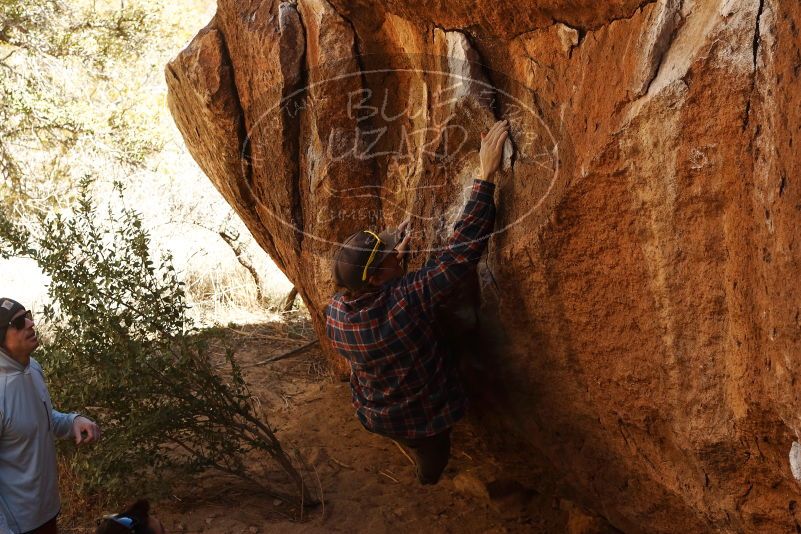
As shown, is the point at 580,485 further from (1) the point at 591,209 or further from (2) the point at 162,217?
(2) the point at 162,217

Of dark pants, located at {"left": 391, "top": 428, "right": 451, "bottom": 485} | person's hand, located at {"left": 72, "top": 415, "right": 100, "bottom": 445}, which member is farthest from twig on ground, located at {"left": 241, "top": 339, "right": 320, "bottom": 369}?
person's hand, located at {"left": 72, "top": 415, "right": 100, "bottom": 445}

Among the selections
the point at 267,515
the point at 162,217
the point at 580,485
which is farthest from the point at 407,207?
the point at 162,217

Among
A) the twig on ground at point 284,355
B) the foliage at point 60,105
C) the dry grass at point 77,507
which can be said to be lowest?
the dry grass at point 77,507

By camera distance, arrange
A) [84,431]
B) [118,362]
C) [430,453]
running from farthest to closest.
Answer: [118,362], [430,453], [84,431]

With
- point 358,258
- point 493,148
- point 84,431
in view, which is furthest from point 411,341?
point 84,431

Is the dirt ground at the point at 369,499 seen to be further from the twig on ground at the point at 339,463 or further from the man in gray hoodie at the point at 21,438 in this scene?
the man in gray hoodie at the point at 21,438

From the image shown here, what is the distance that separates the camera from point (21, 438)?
3166mm

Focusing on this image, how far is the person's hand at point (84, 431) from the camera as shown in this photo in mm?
3436

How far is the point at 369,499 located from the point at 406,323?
158 centimetres

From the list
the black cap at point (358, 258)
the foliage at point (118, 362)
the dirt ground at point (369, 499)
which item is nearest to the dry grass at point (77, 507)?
the foliage at point (118, 362)

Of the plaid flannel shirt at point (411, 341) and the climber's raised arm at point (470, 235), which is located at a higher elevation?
the climber's raised arm at point (470, 235)

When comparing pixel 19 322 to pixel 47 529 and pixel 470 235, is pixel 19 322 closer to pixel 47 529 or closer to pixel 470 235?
pixel 47 529

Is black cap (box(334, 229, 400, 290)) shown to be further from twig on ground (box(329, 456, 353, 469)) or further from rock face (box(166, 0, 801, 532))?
twig on ground (box(329, 456, 353, 469))

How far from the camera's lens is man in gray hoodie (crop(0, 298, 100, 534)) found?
3127 mm
